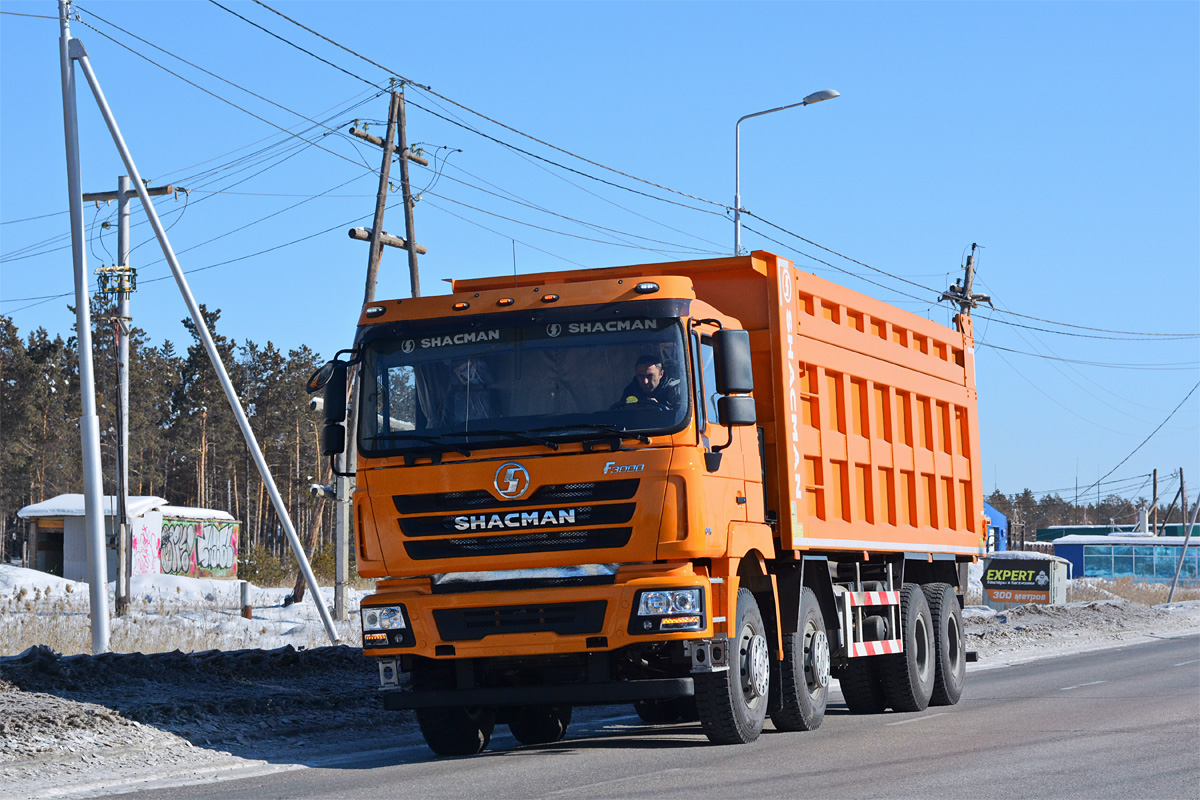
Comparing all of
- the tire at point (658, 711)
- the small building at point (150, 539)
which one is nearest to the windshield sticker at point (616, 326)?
the tire at point (658, 711)

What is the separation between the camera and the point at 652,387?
10359 millimetres

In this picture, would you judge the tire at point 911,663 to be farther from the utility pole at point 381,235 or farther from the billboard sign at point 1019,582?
the billboard sign at point 1019,582

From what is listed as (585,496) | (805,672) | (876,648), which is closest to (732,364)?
(585,496)

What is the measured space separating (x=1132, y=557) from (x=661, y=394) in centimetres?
7219

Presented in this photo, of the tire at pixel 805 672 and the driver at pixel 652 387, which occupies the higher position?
the driver at pixel 652 387

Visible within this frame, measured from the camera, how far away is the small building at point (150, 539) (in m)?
52.8

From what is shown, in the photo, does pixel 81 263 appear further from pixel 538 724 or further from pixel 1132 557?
pixel 1132 557

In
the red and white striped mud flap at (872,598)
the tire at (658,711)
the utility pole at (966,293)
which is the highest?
the utility pole at (966,293)

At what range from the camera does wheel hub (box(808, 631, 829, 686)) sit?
12742 millimetres

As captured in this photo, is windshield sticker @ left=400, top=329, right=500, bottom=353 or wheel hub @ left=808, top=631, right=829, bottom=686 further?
wheel hub @ left=808, top=631, right=829, bottom=686

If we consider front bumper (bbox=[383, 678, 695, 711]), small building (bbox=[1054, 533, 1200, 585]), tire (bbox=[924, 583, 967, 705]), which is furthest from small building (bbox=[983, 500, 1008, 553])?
front bumper (bbox=[383, 678, 695, 711])

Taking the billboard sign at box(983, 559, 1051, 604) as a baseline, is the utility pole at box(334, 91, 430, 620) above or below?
above

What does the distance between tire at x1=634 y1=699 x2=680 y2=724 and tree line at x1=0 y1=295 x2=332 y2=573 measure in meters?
54.8

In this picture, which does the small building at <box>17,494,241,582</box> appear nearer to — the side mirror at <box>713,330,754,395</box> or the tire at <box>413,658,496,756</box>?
the tire at <box>413,658,496,756</box>
